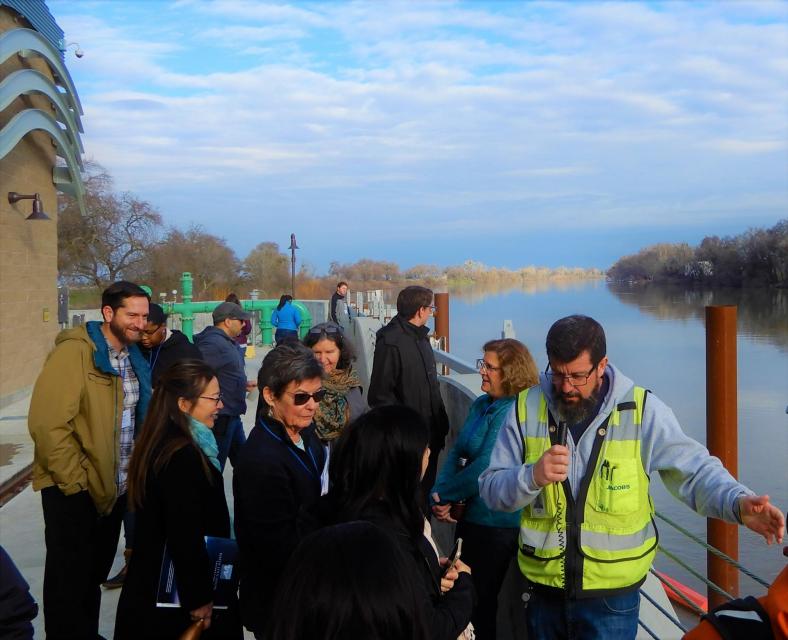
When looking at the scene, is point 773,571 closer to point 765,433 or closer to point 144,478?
point 765,433

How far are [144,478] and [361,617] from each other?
194 centimetres

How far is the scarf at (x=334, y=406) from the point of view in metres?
4.11

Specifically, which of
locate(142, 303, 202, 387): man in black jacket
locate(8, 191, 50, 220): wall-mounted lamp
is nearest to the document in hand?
locate(142, 303, 202, 387): man in black jacket

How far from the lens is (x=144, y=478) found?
300cm

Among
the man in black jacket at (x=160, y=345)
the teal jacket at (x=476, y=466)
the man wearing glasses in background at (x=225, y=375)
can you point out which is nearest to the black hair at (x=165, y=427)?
the teal jacket at (x=476, y=466)

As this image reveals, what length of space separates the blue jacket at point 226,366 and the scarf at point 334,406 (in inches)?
66.8

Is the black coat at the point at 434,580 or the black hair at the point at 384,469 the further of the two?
the black hair at the point at 384,469

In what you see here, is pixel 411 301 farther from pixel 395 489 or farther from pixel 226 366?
pixel 395 489

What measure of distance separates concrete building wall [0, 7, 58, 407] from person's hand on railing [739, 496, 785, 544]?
1318 centimetres

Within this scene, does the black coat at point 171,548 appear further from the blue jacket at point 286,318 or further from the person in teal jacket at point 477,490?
the blue jacket at point 286,318

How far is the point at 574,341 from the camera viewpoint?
2.68m

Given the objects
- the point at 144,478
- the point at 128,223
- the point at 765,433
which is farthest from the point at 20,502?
the point at 128,223

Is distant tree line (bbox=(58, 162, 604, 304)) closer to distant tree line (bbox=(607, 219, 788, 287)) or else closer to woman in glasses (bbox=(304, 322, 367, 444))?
distant tree line (bbox=(607, 219, 788, 287))

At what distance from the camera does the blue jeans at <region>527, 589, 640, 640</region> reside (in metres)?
2.65
